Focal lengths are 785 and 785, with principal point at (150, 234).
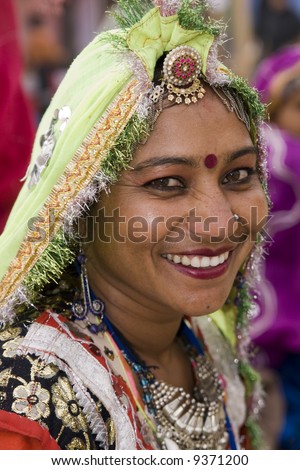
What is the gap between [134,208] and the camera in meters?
2.02

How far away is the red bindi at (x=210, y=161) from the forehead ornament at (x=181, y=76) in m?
0.15

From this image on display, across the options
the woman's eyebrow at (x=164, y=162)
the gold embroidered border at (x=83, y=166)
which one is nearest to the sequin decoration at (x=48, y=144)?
the gold embroidered border at (x=83, y=166)

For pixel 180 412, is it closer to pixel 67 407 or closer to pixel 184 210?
pixel 67 407

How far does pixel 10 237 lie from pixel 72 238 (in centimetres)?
16

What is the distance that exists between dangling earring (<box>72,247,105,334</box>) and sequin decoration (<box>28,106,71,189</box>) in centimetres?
24

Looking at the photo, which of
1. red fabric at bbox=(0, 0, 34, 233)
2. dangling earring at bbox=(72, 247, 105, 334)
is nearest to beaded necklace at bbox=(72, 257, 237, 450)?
dangling earring at bbox=(72, 247, 105, 334)

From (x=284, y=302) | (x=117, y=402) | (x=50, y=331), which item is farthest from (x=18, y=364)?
(x=284, y=302)

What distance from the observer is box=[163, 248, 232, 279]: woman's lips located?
205cm

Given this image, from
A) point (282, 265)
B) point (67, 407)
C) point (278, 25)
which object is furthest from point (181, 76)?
point (278, 25)

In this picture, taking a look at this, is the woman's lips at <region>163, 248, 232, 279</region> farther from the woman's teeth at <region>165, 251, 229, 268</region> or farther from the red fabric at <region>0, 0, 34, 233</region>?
the red fabric at <region>0, 0, 34, 233</region>

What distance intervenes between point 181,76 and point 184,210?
1.11 ft

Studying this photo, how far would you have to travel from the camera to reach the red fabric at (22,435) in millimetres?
1811
